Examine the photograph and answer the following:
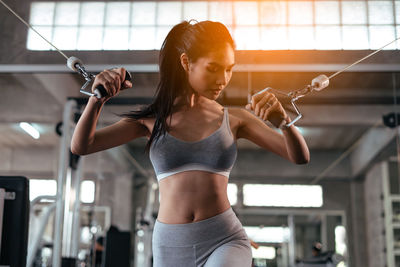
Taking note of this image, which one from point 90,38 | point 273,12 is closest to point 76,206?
point 90,38

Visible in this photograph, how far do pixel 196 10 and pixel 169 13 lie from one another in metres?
0.19

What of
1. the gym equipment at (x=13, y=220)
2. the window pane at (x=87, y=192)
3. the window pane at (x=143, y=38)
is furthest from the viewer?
the window pane at (x=87, y=192)

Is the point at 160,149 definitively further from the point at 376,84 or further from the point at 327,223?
the point at 327,223

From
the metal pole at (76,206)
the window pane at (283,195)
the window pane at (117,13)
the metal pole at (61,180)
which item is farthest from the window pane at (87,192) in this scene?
the window pane at (117,13)

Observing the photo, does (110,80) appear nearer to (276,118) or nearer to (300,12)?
(276,118)

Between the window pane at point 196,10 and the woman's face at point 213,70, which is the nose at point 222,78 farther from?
the window pane at point 196,10

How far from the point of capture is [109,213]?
5.77 m

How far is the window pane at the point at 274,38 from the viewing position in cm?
369

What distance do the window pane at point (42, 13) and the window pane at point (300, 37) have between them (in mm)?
1586

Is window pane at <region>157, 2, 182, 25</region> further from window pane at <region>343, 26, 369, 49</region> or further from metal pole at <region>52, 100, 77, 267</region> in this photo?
metal pole at <region>52, 100, 77, 267</region>

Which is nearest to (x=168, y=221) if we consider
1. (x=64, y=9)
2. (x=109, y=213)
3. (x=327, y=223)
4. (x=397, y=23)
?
(x=397, y=23)

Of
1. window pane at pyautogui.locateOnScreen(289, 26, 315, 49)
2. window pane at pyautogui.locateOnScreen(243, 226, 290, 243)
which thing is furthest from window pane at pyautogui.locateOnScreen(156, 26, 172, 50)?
window pane at pyautogui.locateOnScreen(243, 226, 290, 243)

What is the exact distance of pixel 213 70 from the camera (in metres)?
1.17

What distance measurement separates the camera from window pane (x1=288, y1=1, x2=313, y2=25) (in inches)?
147
